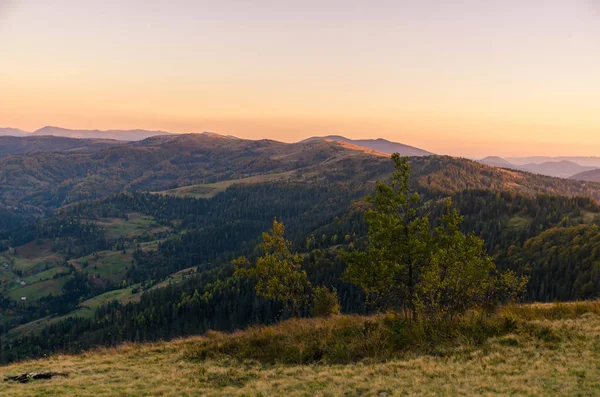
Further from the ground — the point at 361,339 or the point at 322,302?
the point at 361,339

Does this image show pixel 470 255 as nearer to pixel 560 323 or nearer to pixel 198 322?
pixel 560 323

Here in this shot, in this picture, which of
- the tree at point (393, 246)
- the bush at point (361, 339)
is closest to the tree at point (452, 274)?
the tree at point (393, 246)

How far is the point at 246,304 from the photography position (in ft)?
603

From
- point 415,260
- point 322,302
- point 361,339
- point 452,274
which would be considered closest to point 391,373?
point 361,339

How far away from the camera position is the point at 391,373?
74.9 feet

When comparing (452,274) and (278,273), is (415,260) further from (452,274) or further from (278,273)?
(278,273)

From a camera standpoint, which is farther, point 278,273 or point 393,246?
point 278,273

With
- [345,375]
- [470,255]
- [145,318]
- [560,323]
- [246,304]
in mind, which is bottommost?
[145,318]

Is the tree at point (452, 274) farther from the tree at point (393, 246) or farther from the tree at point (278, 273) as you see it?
the tree at point (278, 273)

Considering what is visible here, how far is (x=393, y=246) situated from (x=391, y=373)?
10.6 meters

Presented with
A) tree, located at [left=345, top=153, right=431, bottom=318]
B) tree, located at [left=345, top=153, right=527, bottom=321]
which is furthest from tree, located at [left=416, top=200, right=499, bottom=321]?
tree, located at [left=345, top=153, right=431, bottom=318]

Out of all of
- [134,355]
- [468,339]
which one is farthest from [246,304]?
[468,339]

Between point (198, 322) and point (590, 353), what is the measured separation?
7192 inches

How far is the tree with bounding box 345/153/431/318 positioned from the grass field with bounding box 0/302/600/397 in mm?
6995
